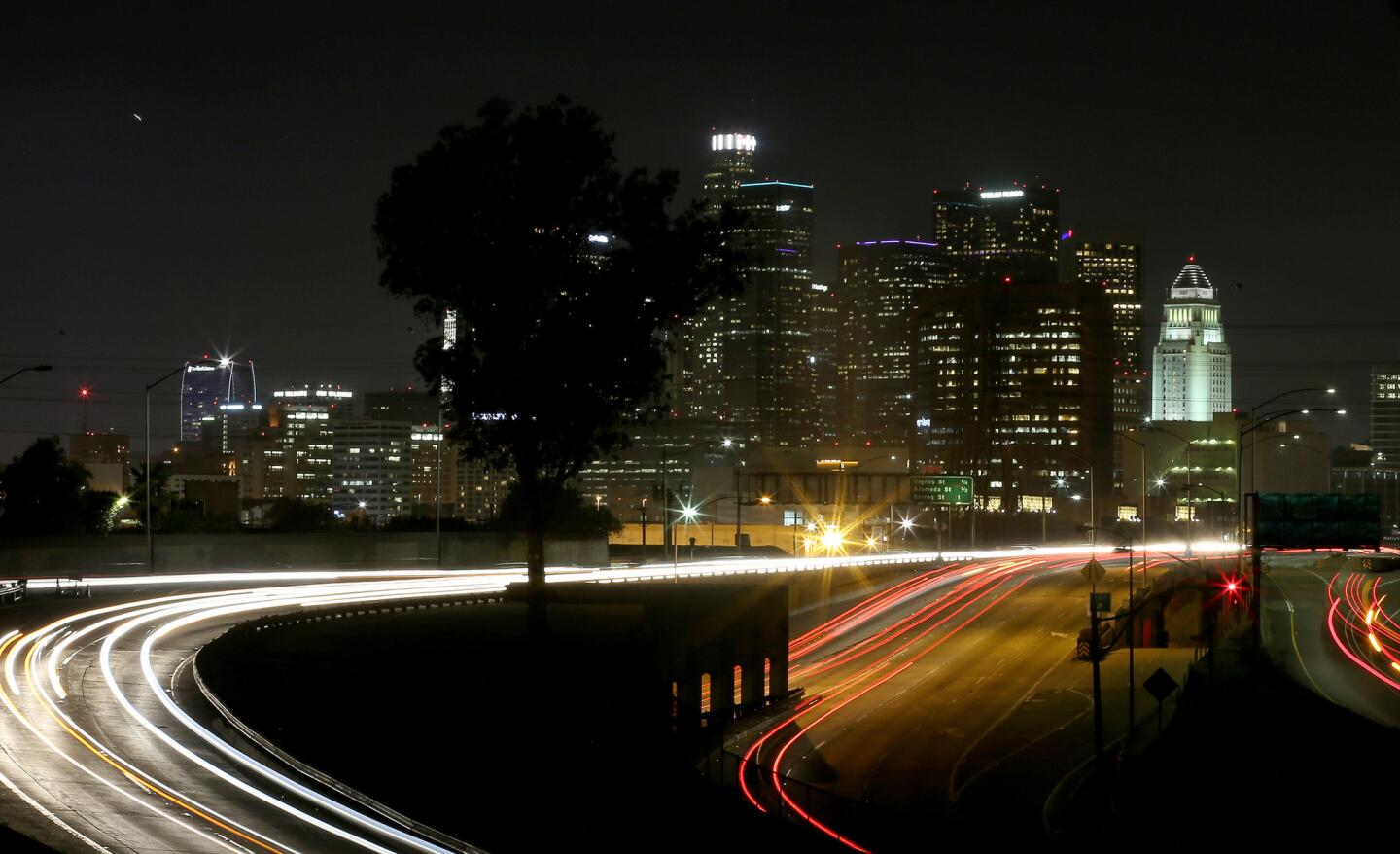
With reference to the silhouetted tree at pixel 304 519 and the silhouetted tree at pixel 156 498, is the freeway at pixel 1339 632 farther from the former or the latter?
the silhouetted tree at pixel 156 498

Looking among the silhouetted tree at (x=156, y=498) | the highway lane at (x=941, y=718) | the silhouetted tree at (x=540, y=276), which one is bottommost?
the highway lane at (x=941, y=718)

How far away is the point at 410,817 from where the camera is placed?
85.9 ft

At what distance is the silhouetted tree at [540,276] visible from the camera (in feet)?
149

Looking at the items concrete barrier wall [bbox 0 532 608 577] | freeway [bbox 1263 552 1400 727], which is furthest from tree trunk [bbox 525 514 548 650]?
concrete barrier wall [bbox 0 532 608 577]

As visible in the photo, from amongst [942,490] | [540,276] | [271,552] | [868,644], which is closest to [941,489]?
[942,490]

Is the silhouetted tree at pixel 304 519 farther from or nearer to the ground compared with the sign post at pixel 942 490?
nearer to the ground

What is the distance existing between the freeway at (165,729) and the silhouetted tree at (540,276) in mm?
10686

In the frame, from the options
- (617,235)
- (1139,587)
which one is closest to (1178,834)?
(617,235)

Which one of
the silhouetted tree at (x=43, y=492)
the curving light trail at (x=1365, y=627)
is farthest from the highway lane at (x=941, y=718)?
the silhouetted tree at (x=43, y=492)

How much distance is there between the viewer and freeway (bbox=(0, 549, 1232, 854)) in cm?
2291

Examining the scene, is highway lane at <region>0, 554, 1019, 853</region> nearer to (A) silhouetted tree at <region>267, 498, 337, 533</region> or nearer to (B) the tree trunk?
(B) the tree trunk

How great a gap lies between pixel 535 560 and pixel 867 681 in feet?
64.0

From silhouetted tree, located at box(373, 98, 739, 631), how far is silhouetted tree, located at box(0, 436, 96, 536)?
51.7m

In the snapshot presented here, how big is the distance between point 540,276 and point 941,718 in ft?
69.7
